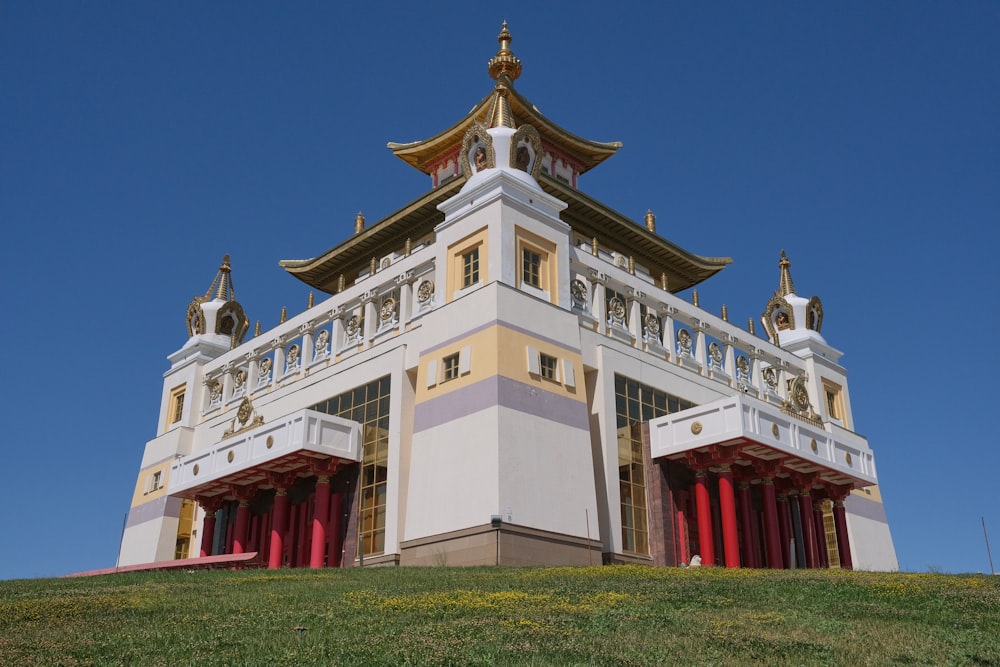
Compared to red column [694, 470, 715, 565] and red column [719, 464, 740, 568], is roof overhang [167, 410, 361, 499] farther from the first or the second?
red column [719, 464, 740, 568]

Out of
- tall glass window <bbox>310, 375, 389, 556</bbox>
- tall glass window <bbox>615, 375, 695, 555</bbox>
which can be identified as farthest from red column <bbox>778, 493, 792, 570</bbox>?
tall glass window <bbox>310, 375, 389, 556</bbox>

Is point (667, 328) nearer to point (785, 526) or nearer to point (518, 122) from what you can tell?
point (785, 526)

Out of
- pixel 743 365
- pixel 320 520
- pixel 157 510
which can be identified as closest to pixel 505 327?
pixel 320 520

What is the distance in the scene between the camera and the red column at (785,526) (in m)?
35.0

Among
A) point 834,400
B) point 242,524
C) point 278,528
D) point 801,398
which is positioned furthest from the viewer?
point 834,400

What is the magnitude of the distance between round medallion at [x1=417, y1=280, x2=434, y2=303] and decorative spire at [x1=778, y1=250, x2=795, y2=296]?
1968 cm

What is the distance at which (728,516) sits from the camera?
3123 centimetres

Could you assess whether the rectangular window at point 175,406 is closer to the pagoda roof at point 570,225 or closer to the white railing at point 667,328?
the pagoda roof at point 570,225

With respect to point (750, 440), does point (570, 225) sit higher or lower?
higher

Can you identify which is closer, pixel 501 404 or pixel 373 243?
pixel 501 404

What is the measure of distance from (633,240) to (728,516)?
16.8 m

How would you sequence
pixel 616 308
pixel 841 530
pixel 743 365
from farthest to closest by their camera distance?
pixel 743 365 < pixel 841 530 < pixel 616 308

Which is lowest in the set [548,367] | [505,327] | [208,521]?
[208,521]

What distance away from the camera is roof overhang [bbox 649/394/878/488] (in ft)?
101
